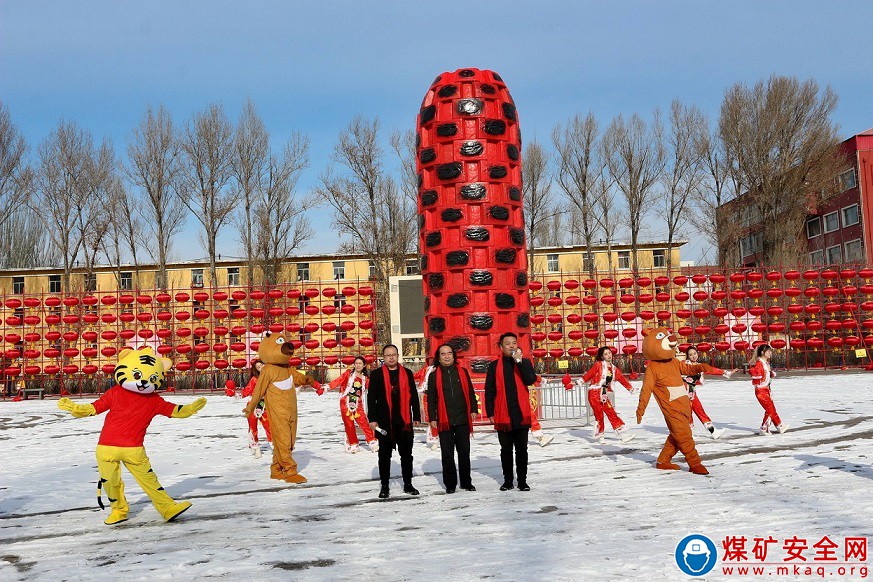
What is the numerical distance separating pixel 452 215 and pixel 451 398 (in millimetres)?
6400

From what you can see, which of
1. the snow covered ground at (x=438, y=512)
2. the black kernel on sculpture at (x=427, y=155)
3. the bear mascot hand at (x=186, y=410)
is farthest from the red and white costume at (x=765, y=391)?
the bear mascot hand at (x=186, y=410)

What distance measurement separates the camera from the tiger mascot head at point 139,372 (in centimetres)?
684

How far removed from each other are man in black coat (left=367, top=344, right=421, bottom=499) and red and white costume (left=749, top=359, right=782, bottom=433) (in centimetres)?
612

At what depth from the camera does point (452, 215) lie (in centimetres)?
1353

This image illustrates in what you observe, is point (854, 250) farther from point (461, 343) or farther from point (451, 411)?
point (451, 411)

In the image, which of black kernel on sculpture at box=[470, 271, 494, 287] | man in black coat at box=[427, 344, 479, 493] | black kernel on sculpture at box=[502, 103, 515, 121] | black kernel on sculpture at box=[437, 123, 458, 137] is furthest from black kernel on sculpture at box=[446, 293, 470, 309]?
man in black coat at box=[427, 344, 479, 493]

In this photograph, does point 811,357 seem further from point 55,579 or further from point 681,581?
point 55,579

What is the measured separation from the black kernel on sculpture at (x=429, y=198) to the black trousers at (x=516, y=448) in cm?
706

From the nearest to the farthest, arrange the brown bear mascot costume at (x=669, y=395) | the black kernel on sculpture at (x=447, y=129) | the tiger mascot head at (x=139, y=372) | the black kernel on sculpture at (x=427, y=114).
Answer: the tiger mascot head at (x=139, y=372)
the brown bear mascot costume at (x=669, y=395)
the black kernel on sculpture at (x=447, y=129)
the black kernel on sculpture at (x=427, y=114)

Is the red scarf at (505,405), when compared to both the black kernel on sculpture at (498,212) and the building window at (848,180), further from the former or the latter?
the building window at (848,180)

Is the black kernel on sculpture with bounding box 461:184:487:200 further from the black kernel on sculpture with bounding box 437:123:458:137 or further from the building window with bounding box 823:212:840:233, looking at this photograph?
the building window with bounding box 823:212:840:233

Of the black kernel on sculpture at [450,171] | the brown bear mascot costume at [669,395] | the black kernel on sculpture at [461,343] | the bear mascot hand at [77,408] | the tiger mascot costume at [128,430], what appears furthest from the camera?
the black kernel on sculpture at [450,171]

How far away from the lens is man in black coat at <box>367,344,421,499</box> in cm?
755

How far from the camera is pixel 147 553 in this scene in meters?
5.49
